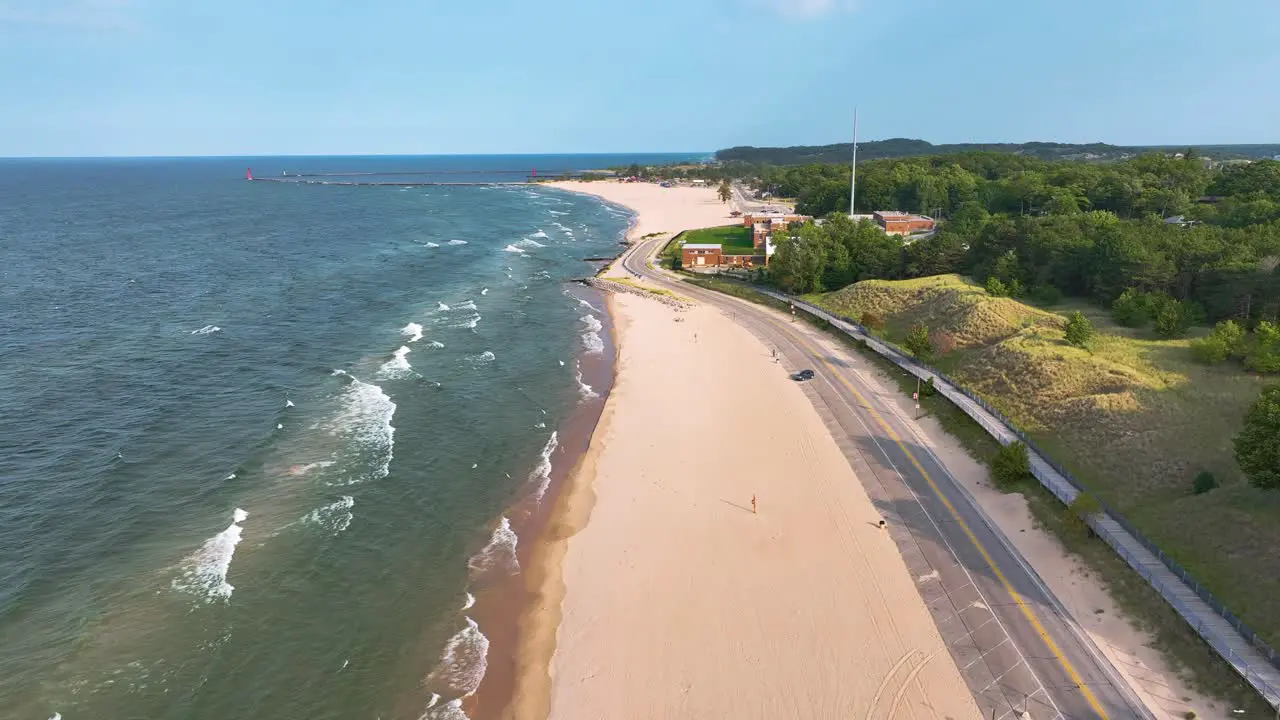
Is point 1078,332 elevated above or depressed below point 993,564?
above

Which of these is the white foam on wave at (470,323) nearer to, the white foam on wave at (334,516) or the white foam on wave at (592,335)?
the white foam on wave at (592,335)

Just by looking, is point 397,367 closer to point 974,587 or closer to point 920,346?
point 920,346

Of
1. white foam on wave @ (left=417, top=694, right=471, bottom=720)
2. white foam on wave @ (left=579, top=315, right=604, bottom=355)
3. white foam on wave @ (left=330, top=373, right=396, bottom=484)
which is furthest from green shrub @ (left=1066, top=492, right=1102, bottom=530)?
white foam on wave @ (left=579, top=315, right=604, bottom=355)

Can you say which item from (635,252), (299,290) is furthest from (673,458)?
(635,252)

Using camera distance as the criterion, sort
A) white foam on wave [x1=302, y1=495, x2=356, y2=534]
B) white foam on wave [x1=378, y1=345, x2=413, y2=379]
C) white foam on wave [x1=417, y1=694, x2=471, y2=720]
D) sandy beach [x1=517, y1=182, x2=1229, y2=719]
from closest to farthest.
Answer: white foam on wave [x1=417, y1=694, x2=471, y2=720] → sandy beach [x1=517, y1=182, x2=1229, y2=719] → white foam on wave [x1=302, y1=495, x2=356, y2=534] → white foam on wave [x1=378, y1=345, x2=413, y2=379]

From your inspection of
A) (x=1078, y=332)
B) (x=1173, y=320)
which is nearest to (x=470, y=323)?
(x=1078, y=332)

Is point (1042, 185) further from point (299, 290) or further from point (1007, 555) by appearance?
point (299, 290)

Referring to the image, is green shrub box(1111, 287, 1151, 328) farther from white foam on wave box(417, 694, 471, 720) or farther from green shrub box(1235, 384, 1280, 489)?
white foam on wave box(417, 694, 471, 720)
